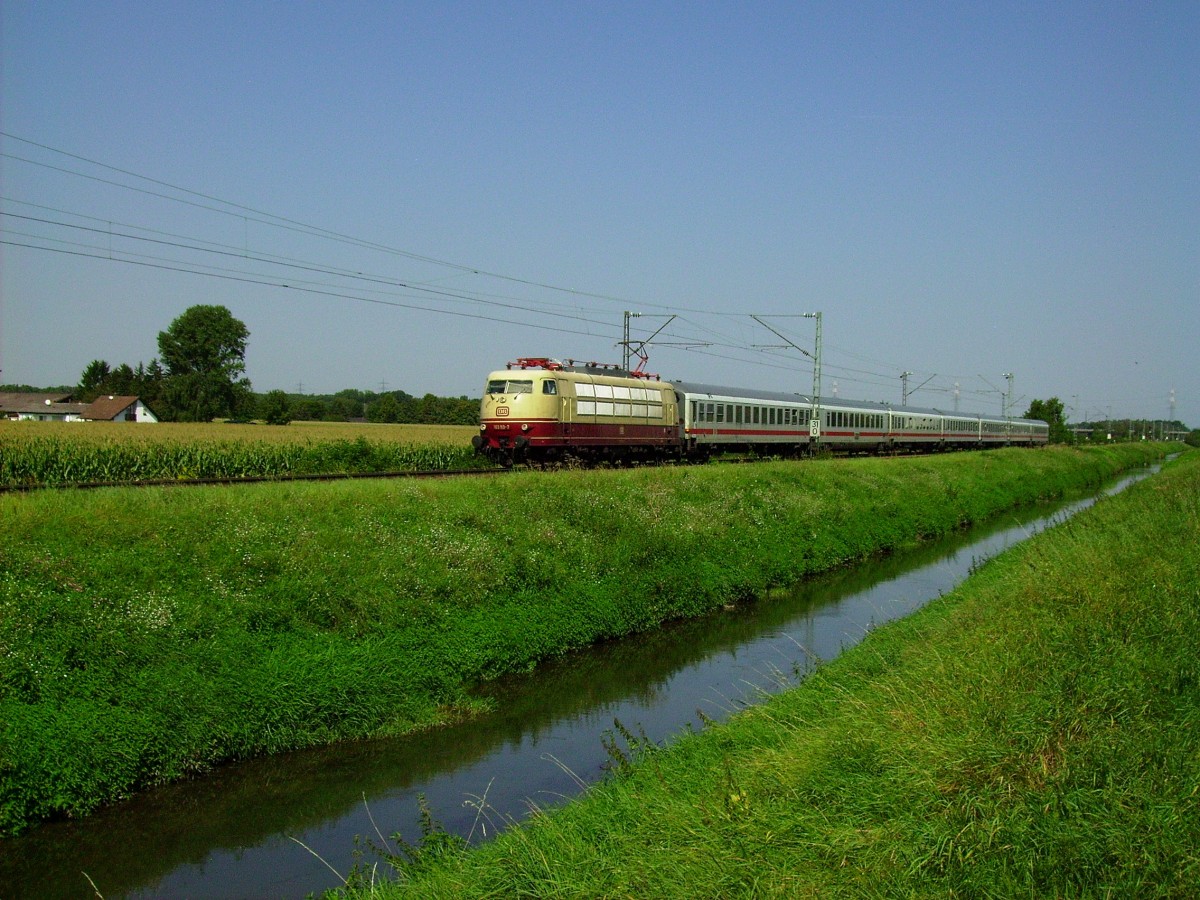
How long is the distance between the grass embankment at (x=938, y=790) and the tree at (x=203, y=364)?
245 feet

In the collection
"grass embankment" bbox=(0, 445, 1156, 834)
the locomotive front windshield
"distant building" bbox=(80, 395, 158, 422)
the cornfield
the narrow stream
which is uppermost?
the locomotive front windshield

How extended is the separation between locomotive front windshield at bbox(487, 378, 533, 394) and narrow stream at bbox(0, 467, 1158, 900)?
47.5ft

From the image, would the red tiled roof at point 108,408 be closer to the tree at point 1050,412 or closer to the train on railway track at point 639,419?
the train on railway track at point 639,419

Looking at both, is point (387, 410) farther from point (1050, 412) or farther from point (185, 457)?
point (1050, 412)

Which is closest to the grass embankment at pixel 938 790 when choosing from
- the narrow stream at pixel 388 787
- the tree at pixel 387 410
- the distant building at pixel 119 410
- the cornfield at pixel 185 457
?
the narrow stream at pixel 388 787

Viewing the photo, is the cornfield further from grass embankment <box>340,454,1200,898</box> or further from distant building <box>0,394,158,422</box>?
distant building <box>0,394,158,422</box>

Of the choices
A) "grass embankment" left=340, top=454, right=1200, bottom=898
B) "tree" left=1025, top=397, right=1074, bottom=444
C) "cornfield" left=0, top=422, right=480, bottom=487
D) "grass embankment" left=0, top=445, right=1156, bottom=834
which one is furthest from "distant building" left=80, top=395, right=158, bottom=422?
"tree" left=1025, top=397, right=1074, bottom=444

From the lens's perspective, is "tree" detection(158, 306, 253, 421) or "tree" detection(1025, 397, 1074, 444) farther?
"tree" detection(1025, 397, 1074, 444)

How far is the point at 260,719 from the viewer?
36.5 feet

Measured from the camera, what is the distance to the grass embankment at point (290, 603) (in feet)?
32.3

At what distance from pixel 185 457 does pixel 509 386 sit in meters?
9.95

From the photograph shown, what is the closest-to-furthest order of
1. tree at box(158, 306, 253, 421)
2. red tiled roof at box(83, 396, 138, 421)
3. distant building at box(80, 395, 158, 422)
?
red tiled roof at box(83, 396, 138, 421) < distant building at box(80, 395, 158, 422) < tree at box(158, 306, 253, 421)

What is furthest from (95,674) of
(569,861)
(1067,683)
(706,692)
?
(1067,683)

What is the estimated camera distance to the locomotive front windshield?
30578 millimetres
